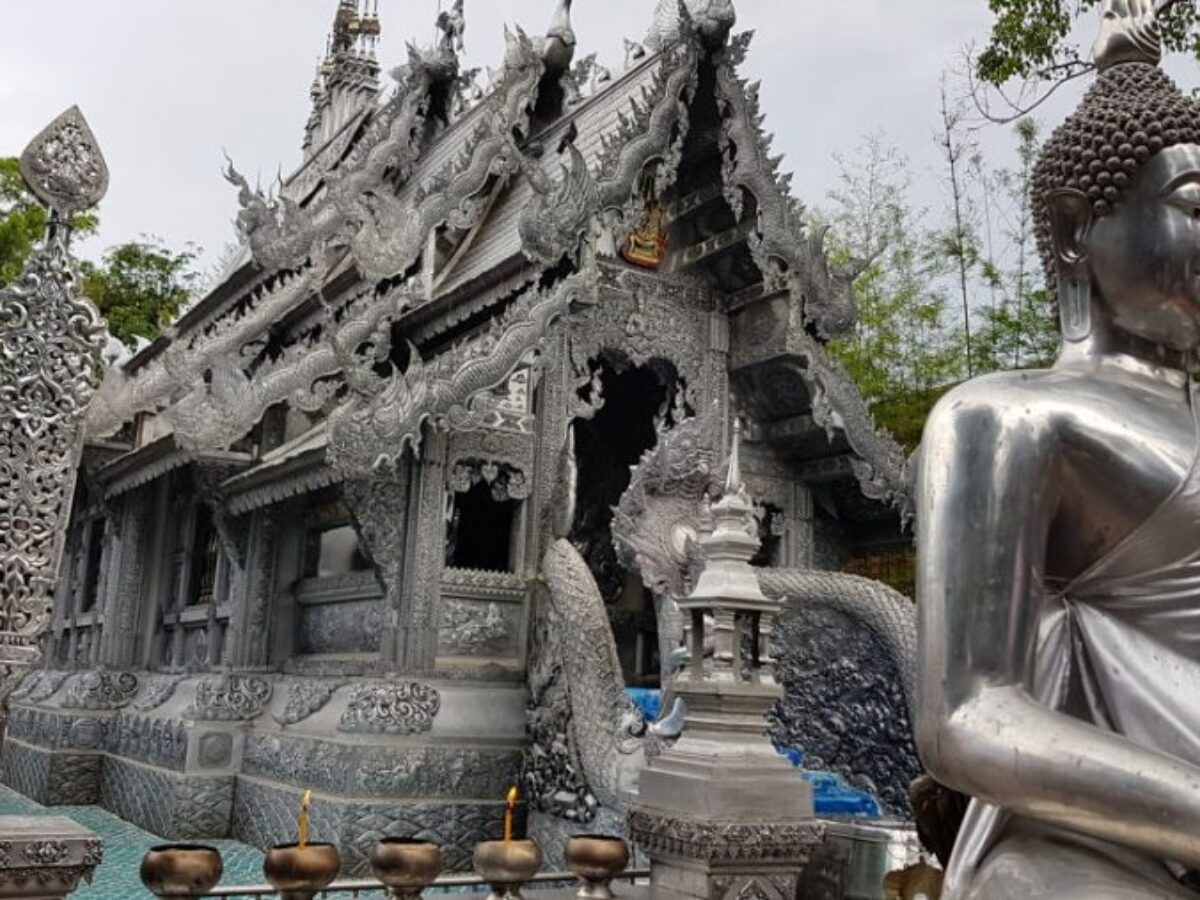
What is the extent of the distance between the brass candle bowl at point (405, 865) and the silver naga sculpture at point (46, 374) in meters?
1.12

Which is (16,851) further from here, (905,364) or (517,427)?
(905,364)

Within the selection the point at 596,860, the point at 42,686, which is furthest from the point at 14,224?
the point at 596,860

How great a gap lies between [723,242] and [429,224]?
7.18ft

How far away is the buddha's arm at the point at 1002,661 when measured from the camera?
1.27 meters

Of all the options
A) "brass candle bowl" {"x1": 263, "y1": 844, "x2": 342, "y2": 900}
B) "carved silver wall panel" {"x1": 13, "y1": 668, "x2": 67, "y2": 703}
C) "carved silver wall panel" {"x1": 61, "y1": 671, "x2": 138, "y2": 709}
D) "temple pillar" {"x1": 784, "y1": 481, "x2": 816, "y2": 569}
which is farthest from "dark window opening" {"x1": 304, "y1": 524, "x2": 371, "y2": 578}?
"brass candle bowl" {"x1": 263, "y1": 844, "x2": 342, "y2": 900}

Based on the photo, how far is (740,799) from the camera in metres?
4.08

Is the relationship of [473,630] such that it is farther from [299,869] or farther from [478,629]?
[299,869]

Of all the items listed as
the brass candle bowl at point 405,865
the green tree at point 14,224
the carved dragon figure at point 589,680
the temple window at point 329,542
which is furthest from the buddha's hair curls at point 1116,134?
the green tree at point 14,224

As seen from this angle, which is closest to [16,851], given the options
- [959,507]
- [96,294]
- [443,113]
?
[959,507]

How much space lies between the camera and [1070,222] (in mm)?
1644

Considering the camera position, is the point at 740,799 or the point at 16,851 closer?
the point at 16,851

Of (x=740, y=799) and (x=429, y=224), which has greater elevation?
(x=429, y=224)

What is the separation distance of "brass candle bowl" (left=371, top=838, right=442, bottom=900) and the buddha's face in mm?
2516

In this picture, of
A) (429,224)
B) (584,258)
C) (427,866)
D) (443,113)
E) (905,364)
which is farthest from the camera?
(905,364)
